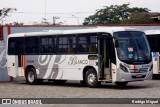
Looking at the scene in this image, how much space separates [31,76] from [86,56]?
500 centimetres

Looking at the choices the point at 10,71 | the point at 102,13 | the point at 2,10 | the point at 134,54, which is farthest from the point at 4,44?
the point at 102,13

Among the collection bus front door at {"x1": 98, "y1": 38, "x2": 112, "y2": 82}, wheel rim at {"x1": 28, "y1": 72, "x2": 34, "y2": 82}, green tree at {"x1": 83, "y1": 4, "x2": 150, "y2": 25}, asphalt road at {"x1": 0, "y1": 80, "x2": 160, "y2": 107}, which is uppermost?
green tree at {"x1": 83, "y1": 4, "x2": 150, "y2": 25}

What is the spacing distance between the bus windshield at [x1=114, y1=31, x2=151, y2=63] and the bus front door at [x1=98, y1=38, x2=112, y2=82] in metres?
0.61

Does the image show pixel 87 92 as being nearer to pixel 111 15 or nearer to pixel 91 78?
pixel 91 78

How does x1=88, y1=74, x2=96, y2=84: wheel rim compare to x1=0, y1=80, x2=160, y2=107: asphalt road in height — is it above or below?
above

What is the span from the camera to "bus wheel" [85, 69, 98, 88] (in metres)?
23.4

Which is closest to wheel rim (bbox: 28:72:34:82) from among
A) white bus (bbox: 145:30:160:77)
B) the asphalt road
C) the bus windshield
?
the asphalt road

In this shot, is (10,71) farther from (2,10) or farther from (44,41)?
(2,10)

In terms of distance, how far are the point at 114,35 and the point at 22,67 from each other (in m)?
7.28

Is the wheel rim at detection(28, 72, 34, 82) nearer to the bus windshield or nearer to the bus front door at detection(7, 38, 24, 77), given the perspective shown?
the bus front door at detection(7, 38, 24, 77)

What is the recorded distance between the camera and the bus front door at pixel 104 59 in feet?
75.5

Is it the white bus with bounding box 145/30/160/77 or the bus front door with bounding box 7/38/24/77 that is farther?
the white bus with bounding box 145/30/160/77

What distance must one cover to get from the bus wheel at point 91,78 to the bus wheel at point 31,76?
14.2ft

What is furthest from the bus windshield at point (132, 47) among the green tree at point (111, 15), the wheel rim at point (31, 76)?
the green tree at point (111, 15)
